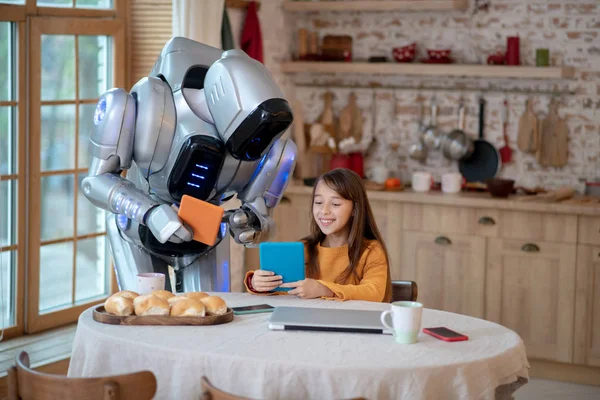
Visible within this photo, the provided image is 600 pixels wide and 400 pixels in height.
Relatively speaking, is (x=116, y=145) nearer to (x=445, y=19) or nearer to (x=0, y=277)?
(x=0, y=277)

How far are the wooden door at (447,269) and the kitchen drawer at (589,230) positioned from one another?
1.82ft

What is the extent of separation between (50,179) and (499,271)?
8.33 ft

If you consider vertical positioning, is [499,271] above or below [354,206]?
below

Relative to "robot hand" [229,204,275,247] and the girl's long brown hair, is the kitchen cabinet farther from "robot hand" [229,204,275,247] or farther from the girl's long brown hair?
"robot hand" [229,204,275,247]

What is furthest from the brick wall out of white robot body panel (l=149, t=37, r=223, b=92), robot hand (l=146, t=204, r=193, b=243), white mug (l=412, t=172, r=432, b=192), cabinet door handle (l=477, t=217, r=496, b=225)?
robot hand (l=146, t=204, r=193, b=243)

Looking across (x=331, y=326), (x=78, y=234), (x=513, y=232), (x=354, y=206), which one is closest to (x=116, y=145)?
(x=354, y=206)

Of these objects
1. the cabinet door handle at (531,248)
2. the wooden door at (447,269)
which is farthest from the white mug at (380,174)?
the cabinet door handle at (531,248)

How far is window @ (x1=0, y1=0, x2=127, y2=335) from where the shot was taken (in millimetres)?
4484

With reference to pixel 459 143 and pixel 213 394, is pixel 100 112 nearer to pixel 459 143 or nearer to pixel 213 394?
pixel 213 394

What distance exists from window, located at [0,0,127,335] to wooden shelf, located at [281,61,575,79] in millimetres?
1358

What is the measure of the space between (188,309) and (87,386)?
485 mm

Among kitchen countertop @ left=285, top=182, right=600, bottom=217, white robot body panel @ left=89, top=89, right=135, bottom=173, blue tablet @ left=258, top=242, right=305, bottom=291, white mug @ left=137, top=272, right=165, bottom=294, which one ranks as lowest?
white mug @ left=137, top=272, right=165, bottom=294

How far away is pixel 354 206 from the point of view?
3363mm

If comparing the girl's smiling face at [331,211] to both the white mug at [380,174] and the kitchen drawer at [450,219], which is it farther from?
the white mug at [380,174]
